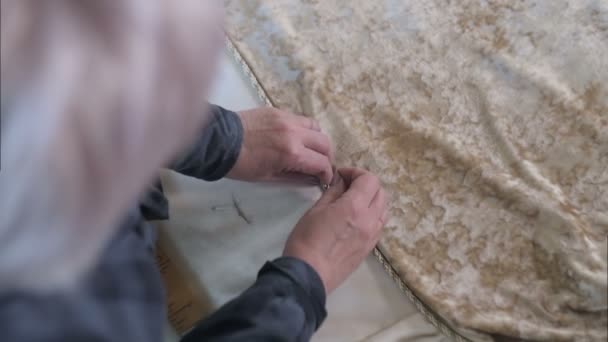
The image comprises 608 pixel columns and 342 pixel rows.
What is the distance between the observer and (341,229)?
71 cm

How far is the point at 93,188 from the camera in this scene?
312 mm

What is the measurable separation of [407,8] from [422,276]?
1.56ft

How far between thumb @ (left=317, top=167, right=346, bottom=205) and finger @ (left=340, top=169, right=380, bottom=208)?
0.4 inches

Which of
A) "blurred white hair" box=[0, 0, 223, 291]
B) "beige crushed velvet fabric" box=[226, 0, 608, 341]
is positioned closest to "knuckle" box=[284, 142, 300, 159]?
"beige crushed velvet fabric" box=[226, 0, 608, 341]

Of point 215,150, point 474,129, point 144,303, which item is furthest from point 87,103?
point 474,129

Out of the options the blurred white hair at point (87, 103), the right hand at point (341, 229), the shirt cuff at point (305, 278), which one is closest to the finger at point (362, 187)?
the right hand at point (341, 229)

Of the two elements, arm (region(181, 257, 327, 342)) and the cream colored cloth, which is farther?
the cream colored cloth

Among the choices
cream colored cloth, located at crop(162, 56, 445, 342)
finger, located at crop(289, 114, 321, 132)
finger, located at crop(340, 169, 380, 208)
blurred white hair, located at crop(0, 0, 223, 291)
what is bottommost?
cream colored cloth, located at crop(162, 56, 445, 342)

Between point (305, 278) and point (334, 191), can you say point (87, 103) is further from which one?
point (334, 191)

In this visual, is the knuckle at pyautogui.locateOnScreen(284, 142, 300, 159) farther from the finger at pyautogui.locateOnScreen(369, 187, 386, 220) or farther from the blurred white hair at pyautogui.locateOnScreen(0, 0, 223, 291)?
the blurred white hair at pyautogui.locateOnScreen(0, 0, 223, 291)

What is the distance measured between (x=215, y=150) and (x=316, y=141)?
15 cm

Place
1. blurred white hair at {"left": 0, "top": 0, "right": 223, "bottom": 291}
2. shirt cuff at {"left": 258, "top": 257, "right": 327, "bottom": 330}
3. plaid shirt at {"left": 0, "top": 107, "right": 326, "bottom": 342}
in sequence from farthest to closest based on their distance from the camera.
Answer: shirt cuff at {"left": 258, "top": 257, "right": 327, "bottom": 330} < plaid shirt at {"left": 0, "top": 107, "right": 326, "bottom": 342} < blurred white hair at {"left": 0, "top": 0, "right": 223, "bottom": 291}

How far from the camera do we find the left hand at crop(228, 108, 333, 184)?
76 centimetres

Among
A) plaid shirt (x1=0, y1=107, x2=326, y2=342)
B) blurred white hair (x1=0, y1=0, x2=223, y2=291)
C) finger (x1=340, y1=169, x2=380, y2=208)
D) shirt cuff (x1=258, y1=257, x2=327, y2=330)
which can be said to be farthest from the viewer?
finger (x1=340, y1=169, x2=380, y2=208)
